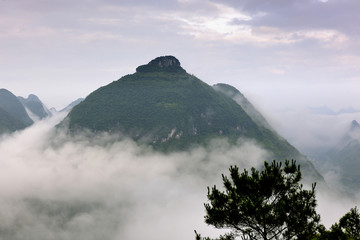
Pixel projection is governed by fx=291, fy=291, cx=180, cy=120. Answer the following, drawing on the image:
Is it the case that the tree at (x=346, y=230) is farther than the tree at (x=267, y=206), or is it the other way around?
the tree at (x=346, y=230)

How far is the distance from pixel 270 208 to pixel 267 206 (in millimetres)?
317

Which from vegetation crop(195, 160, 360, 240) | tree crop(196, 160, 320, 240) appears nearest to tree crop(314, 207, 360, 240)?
vegetation crop(195, 160, 360, 240)

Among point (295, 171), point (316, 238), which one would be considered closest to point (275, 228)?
point (316, 238)

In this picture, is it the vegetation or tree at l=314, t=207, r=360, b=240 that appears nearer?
the vegetation

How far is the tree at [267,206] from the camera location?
2567 centimetres

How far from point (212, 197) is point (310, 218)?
8975mm

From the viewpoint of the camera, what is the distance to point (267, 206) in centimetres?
2558

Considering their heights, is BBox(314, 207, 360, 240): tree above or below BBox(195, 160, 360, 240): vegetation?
below

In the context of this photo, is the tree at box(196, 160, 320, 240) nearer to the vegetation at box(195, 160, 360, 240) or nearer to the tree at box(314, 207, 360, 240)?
the vegetation at box(195, 160, 360, 240)

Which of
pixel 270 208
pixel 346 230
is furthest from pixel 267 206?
pixel 346 230

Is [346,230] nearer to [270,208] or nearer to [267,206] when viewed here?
[270,208]

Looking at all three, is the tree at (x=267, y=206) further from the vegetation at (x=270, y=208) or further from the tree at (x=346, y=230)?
the tree at (x=346, y=230)

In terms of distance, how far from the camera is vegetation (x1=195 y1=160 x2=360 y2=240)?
84.3 feet

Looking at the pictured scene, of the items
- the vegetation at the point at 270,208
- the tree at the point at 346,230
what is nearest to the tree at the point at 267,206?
the vegetation at the point at 270,208
